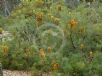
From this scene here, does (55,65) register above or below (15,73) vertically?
above

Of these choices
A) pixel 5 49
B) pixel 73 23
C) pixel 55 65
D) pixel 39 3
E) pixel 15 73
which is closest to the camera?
pixel 55 65

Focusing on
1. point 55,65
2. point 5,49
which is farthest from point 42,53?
point 5,49

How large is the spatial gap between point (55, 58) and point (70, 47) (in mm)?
623

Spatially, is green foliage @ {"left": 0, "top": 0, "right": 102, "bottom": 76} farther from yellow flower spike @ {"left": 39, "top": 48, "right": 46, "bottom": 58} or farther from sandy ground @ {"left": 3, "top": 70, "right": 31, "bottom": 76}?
sandy ground @ {"left": 3, "top": 70, "right": 31, "bottom": 76}

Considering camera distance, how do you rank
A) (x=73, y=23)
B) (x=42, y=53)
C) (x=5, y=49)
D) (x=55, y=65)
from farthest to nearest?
(x=5, y=49)
(x=42, y=53)
(x=73, y=23)
(x=55, y=65)

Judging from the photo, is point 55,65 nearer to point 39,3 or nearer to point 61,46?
point 61,46

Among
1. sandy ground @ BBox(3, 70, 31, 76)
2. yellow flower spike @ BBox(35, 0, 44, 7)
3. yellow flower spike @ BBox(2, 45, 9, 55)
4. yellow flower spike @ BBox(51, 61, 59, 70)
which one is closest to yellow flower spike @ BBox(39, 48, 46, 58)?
yellow flower spike @ BBox(51, 61, 59, 70)

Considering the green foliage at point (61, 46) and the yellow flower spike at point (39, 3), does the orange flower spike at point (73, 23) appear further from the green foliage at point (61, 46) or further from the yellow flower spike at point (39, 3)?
the yellow flower spike at point (39, 3)

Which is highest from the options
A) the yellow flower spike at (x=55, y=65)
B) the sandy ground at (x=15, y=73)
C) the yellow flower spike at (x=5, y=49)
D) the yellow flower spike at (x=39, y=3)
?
the yellow flower spike at (x=39, y=3)

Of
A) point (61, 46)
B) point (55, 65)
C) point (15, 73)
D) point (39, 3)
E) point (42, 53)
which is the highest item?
point (39, 3)

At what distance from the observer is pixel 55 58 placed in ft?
30.5

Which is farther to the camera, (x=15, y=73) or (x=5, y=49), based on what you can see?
(x=5, y=49)

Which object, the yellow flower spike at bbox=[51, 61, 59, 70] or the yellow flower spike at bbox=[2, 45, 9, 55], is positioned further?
the yellow flower spike at bbox=[2, 45, 9, 55]

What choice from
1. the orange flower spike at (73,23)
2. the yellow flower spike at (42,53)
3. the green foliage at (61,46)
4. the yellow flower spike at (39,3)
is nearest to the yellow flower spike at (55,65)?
the green foliage at (61,46)
